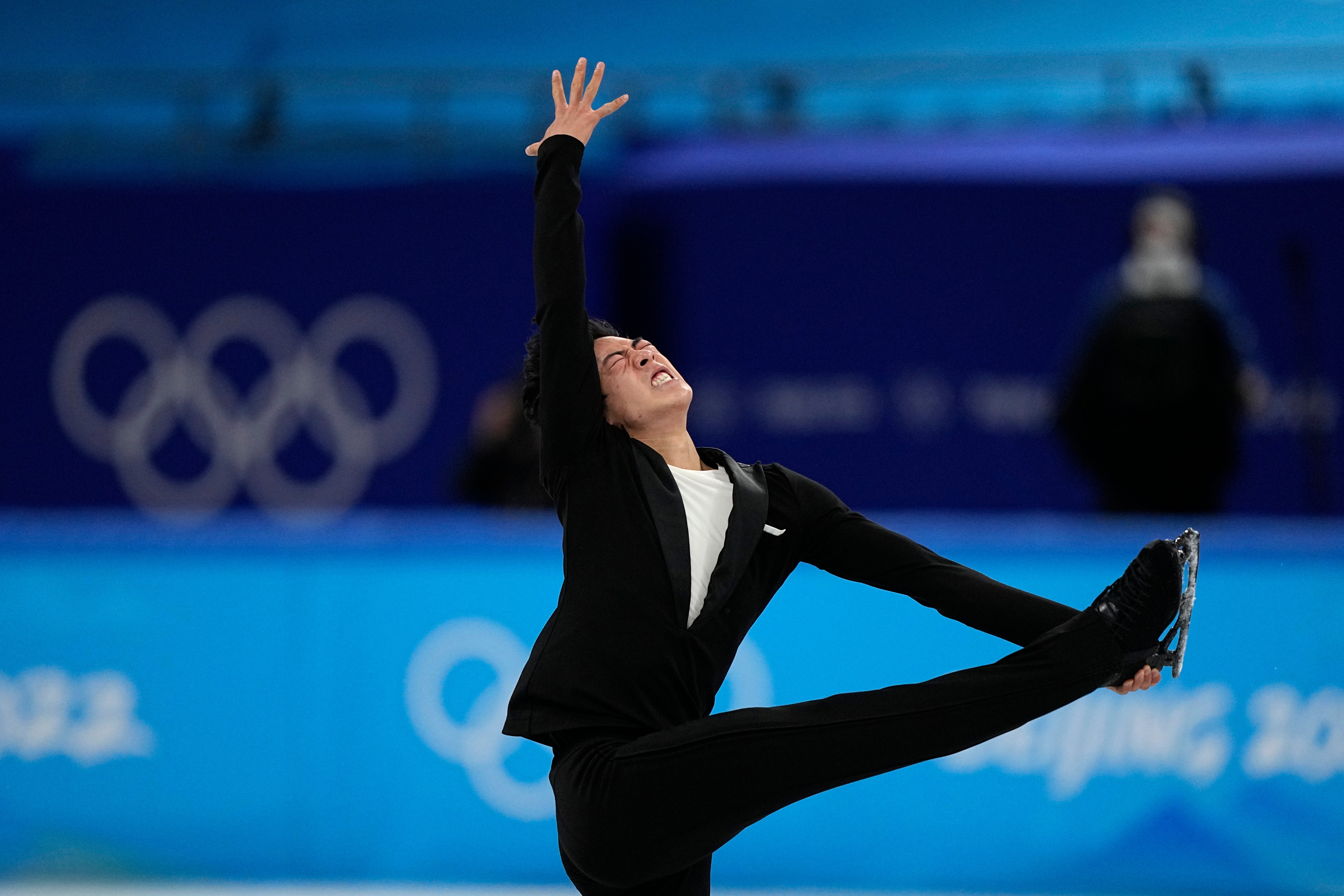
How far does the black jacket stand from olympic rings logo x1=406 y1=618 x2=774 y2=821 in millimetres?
1727

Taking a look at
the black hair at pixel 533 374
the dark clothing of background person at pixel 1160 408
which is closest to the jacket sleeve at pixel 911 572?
the black hair at pixel 533 374

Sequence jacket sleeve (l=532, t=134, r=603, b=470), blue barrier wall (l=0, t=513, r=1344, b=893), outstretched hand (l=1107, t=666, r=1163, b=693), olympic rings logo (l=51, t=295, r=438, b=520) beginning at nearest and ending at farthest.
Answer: jacket sleeve (l=532, t=134, r=603, b=470)
outstretched hand (l=1107, t=666, r=1163, b=693)
blue barrier wall (l=0, t=513, r=1344, b=893)
olympic rings logo (l=51, t=295, r=438, b=520)

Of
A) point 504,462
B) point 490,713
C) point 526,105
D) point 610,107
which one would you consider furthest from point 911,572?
point 526,105

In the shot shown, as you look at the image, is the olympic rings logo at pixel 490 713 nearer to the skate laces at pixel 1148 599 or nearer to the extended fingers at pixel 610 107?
the skate laces at pixel 1148 599

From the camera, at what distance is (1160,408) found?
619 cm

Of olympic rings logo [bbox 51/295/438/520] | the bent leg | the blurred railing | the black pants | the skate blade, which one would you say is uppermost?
the blurred railing

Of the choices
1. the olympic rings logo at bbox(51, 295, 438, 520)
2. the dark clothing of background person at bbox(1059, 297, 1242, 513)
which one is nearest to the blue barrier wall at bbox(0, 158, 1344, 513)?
the olympic rings logo at bbox(51, 295, 438, 520)

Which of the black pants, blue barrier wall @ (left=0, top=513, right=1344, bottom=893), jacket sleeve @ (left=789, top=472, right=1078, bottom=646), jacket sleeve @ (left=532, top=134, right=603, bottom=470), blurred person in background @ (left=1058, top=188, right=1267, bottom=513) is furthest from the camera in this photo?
blurred person in background @ (left=1058, top=188, right=1267, bottom=513)

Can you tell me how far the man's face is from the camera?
2.88 m

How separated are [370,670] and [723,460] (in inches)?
83.9

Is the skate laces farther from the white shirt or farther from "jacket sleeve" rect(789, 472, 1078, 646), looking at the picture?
the white shirt

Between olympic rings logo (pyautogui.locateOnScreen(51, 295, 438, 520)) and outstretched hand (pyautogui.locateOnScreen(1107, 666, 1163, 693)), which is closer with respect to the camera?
outstretched hand (pyautogui.locateOnScreen(1107, 666, 1163, 693))

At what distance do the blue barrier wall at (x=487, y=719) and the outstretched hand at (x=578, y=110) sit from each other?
85.8 inches

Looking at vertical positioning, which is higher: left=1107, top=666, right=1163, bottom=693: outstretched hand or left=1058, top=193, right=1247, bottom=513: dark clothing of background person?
left=1058, top=193, right=1247, bottom=513: dark clothing of background person
